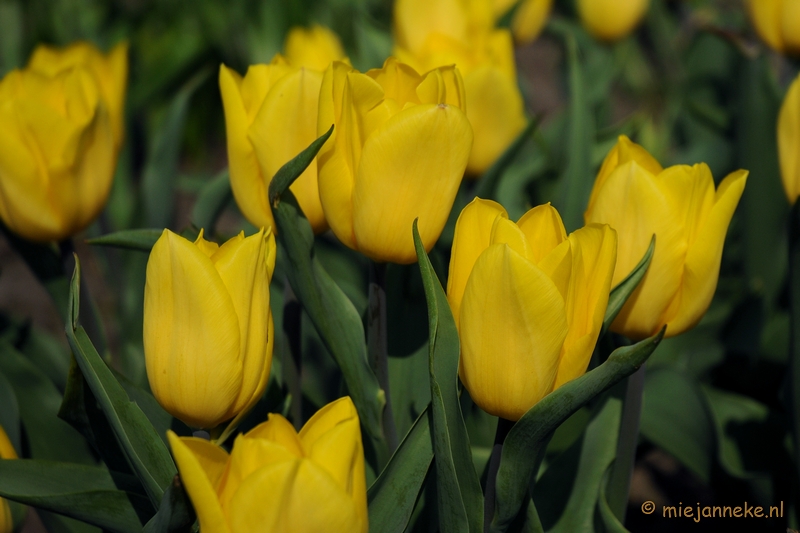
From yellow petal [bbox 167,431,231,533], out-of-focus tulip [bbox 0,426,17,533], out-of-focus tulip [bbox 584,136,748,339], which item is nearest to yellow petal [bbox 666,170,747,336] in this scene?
out-of-focus tulip [bbox 584,136,748,339]

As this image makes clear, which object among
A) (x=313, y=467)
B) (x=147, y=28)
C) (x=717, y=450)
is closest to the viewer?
(x=313, y=467)

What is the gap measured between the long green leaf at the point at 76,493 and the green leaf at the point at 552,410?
34 centimetres

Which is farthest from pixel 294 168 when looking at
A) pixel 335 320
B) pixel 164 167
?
pixel 164 167

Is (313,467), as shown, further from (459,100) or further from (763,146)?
(763,146)

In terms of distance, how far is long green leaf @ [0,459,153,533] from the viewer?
0.65 m

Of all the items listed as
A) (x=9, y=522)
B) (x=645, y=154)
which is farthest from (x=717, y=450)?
(x=9, y=522)

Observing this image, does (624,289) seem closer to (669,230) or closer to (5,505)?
(669,230)

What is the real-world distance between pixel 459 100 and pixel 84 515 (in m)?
0.50

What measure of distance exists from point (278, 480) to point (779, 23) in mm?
1202

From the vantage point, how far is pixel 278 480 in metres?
0.50

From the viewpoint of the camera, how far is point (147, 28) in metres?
2.84

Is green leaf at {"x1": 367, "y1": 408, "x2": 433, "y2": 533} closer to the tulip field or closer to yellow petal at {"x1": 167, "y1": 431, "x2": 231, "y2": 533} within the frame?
the tulip field

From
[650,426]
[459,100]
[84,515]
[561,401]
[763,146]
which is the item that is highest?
[459,100]

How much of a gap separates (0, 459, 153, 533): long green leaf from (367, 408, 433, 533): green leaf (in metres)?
0.22
